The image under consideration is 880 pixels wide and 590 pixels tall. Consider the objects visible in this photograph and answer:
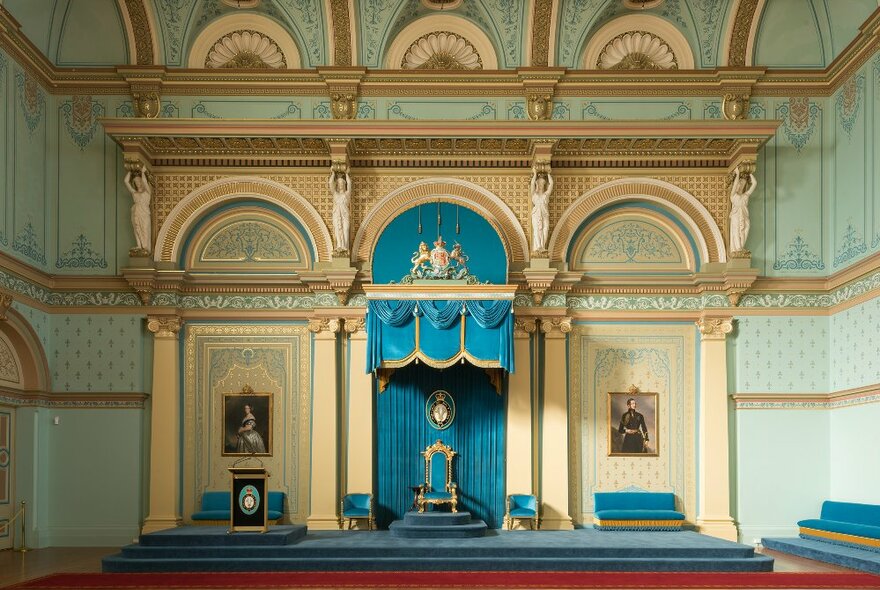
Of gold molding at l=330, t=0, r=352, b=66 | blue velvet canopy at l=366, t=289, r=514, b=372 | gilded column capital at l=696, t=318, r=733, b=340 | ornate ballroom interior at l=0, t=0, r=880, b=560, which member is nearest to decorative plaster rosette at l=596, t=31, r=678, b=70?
ornate ballroom interior at l=0, t=0, r=880, b=560

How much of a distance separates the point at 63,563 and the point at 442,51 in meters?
11.0

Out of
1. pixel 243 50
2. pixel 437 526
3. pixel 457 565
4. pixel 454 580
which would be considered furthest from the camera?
pixel 243 50

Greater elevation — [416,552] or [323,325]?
[323,325]

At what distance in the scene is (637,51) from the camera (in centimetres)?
1862

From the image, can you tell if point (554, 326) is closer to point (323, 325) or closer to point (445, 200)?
point (445, 200)

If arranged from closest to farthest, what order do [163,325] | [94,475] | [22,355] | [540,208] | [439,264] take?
[22,355] < [439,264] < [94,475] < [163,325] < [540,208]

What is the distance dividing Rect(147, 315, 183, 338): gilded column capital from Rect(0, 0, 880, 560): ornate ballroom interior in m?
0.06

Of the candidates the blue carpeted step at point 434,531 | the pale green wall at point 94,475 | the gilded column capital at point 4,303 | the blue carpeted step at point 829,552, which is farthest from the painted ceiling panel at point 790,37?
the gilded column capital at point 4,303

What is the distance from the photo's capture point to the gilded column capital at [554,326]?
17906mm

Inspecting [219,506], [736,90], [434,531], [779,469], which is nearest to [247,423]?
[219,506]

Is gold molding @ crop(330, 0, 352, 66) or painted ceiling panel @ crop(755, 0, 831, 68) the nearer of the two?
gold molding @ crop(330, 0, 352, 66)

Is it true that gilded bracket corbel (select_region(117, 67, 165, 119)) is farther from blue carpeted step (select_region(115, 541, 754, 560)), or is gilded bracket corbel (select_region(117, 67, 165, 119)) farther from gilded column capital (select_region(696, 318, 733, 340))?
gilded column capital (select_region(696, 318, 733, 340))

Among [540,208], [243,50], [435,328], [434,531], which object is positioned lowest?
[434,531]

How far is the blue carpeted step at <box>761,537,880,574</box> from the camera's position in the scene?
13.9 meters
